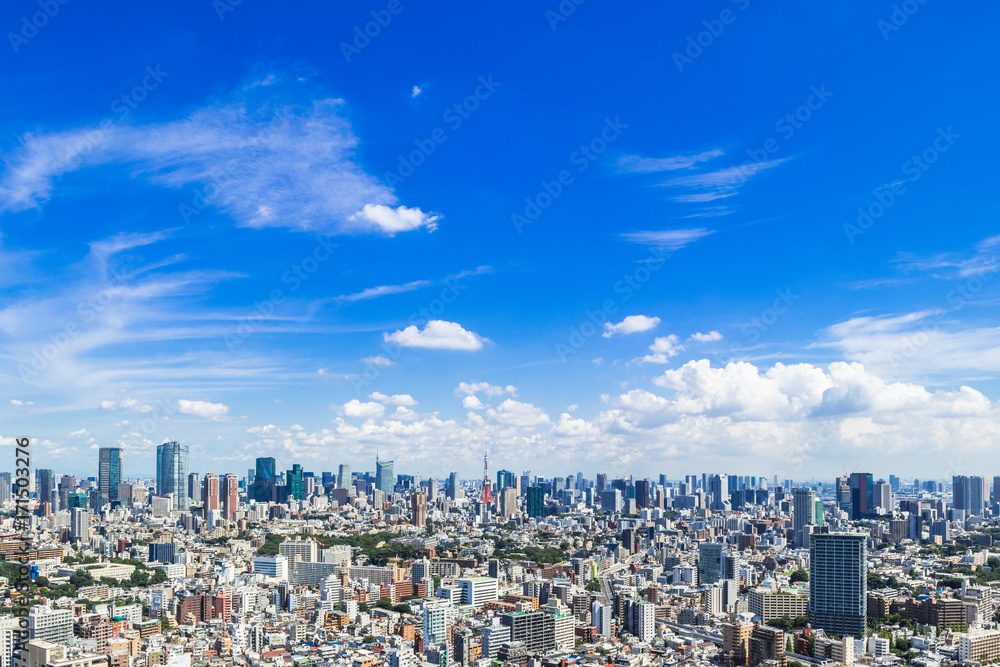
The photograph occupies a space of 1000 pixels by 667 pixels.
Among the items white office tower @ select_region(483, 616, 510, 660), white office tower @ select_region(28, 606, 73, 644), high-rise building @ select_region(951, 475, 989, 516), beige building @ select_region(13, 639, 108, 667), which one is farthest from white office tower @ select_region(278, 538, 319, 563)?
high-rise building @ select_region(951, 475, 989, 516)

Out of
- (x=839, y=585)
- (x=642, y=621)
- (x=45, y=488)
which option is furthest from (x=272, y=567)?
(x=45, y=488)

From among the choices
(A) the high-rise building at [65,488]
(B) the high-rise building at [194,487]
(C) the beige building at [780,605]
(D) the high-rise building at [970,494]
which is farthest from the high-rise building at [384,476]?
(C) the beige building at [780,605]

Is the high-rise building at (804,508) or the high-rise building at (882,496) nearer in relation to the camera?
the high-rise building at (804,508)

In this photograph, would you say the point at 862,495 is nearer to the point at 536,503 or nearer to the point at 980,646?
the point at 536,503

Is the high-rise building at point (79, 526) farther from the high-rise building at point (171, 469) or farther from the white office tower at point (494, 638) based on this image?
the white office tower at point (494, 638)

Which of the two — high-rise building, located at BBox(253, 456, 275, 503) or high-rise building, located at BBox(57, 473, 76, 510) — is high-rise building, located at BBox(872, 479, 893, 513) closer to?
high-rise building, located at BBox(253, 456, 275, 503)

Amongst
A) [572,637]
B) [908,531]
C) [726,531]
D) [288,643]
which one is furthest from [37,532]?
[908,531]
